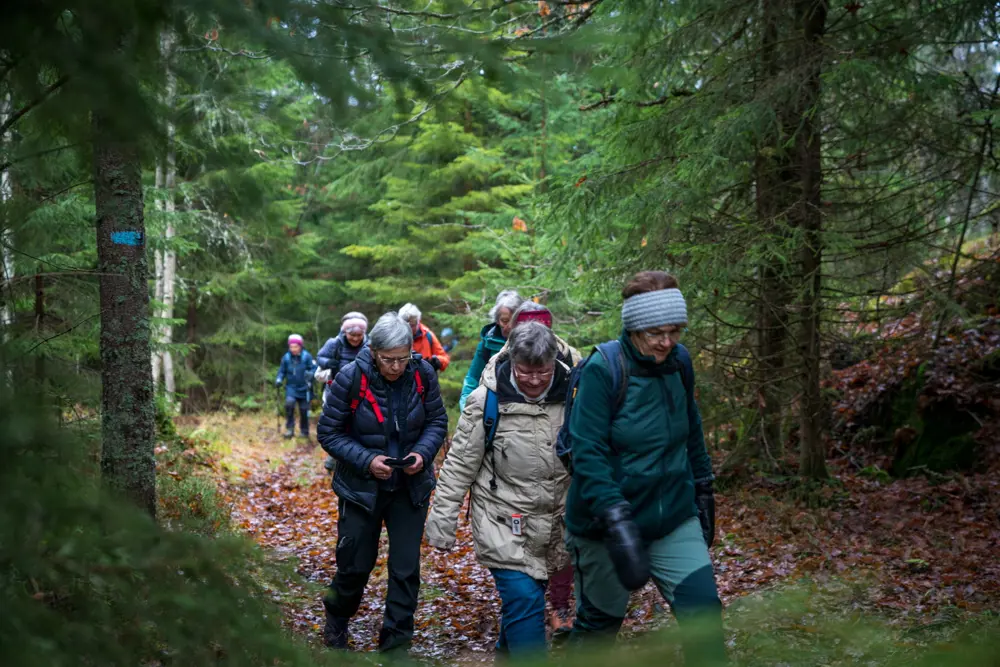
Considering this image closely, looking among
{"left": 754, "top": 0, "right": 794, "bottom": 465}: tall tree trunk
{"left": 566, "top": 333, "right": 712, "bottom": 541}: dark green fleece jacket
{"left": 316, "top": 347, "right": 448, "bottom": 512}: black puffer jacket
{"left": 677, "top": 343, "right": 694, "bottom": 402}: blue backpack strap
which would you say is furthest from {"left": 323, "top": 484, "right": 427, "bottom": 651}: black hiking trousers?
{"left": 754, "top": 0, "right": 794, "bottom": 465}: tall tree trunk

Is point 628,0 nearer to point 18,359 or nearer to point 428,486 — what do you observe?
point 428,486

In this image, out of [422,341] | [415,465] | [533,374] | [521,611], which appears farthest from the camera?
[422,341]

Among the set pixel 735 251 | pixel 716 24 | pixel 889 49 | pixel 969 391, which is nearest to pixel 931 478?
pixel 969 391

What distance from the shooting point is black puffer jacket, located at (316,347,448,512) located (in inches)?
213

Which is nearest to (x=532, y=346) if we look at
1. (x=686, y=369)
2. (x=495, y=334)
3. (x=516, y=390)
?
(x=516, y=390)

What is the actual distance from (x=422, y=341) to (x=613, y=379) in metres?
5.85

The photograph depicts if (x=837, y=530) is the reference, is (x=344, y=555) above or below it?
above

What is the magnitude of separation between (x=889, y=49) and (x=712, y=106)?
1775 mm

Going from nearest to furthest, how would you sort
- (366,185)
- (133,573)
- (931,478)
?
(133,573)
(931,478)
(366,185)

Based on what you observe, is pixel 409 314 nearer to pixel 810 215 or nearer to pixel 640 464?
pixel 810 215

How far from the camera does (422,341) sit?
958 centimetres

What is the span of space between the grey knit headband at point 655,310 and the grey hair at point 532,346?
0.74m

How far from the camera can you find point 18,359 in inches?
80.6

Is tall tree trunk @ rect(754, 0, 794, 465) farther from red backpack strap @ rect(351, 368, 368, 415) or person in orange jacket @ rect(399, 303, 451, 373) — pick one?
red backpack strap @ rect(351, 368, 368, 415)
